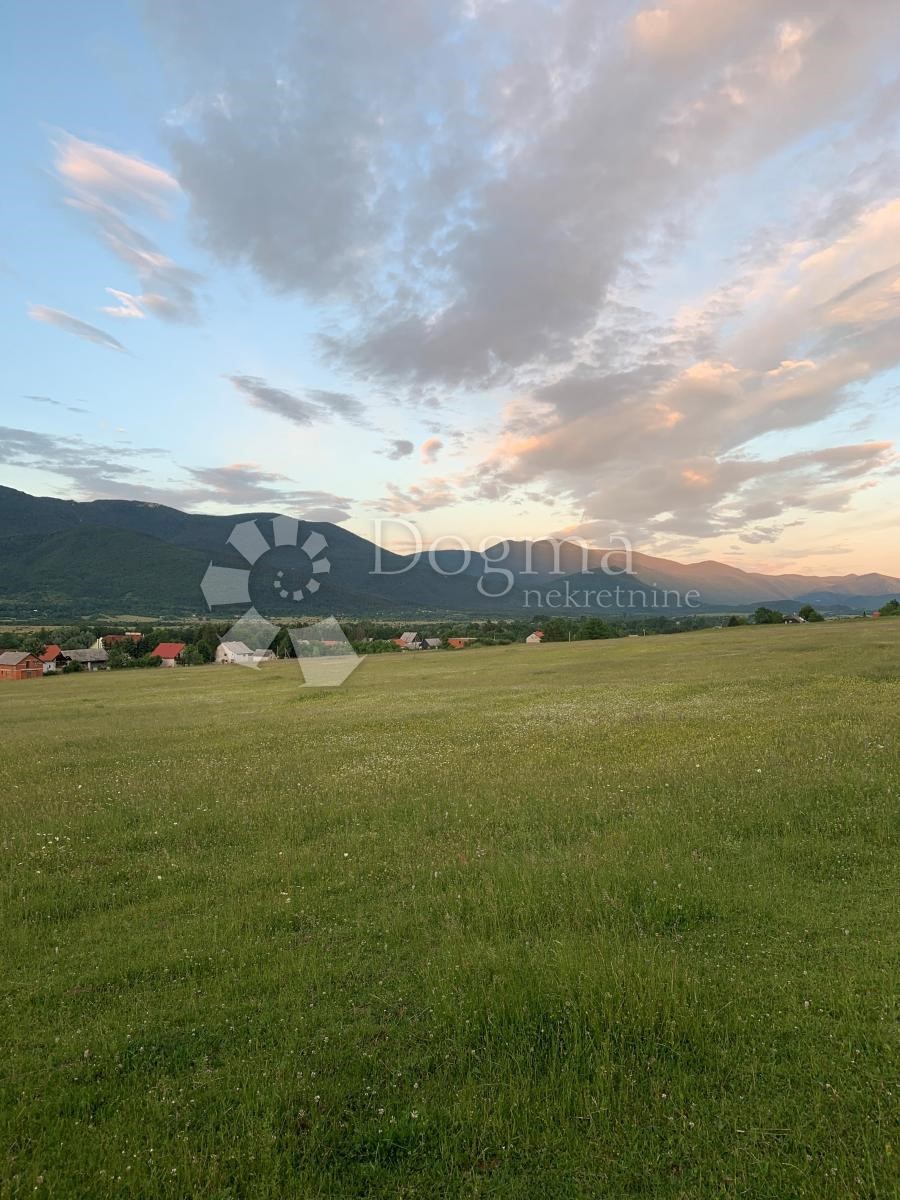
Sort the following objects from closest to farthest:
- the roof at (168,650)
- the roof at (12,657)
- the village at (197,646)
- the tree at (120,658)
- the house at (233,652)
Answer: the house at (233,652) < the village at (197,646) < the roof at (12,657) < the tree at (120,658) < the roof at (168,650)

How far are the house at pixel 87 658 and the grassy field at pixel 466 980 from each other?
121 metres

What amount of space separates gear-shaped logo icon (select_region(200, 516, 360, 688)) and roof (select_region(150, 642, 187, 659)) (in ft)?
30.8

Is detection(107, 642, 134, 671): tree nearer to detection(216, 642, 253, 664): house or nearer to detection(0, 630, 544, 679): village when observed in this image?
detection(0, 630, 544, 679): village

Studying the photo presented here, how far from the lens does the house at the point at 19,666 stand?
114m

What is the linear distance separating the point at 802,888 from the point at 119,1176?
26.5 feet

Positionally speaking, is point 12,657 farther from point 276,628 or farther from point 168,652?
point 276,628

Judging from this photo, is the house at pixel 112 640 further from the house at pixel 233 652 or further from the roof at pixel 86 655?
the house at pixel 233 652

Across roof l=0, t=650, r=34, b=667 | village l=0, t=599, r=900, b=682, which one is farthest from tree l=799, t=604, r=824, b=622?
roof l=0, t=650, r=34, b=667

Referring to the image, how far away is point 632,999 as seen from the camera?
611 centimetres

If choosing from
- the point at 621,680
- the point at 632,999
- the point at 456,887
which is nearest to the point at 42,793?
the point at 456,887

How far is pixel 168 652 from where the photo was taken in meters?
119

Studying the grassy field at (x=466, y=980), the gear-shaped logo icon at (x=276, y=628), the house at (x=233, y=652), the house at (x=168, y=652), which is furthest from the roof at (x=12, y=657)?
the grassy field at (x=466, y=980)

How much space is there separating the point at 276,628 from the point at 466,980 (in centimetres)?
11659

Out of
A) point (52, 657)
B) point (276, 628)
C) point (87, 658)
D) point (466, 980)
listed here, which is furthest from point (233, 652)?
point (466, 980)
